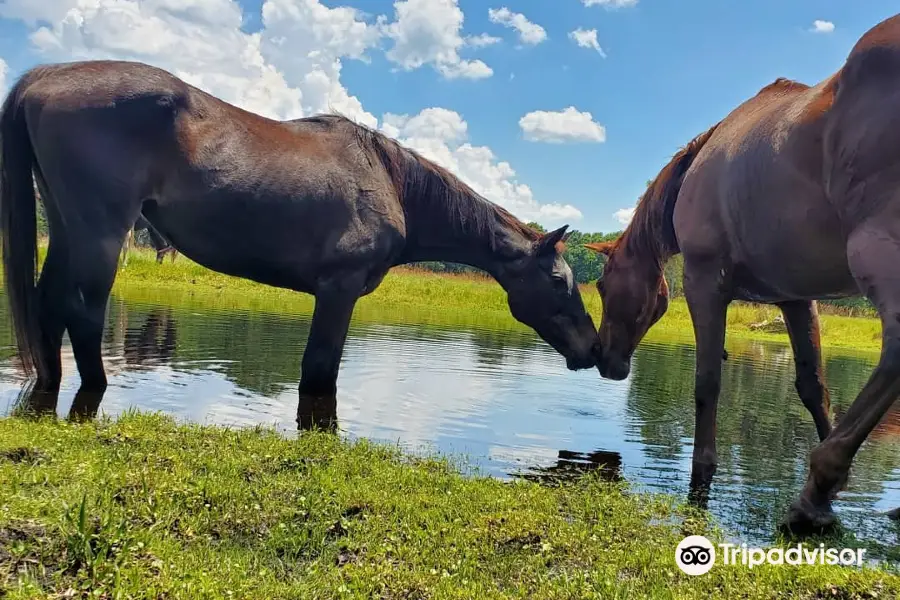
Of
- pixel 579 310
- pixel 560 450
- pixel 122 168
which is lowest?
pixel 560 450

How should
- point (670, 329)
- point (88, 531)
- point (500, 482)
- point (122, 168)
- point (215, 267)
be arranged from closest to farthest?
point (88, 531)
point (500, 482)
point (122, 168)
point (215, 267)
point (670, 329)

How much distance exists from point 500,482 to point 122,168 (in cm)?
354

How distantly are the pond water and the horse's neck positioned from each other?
1.55 meters

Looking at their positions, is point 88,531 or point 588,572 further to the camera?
Answer: point 588,572

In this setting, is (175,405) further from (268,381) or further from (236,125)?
(236,125)

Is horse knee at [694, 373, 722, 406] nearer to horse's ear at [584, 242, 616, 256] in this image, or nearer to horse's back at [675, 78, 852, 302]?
horse's back at [675, 78, 852, 302]

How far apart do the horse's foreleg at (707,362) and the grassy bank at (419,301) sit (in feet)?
44.9

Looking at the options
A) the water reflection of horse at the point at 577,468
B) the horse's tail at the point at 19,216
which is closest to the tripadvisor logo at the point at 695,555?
the water reflection of horse at the point at 577,468

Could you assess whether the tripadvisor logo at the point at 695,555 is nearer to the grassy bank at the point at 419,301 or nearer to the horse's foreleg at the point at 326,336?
the horse's foreleg at the point at 326,336

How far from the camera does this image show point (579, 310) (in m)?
7.08

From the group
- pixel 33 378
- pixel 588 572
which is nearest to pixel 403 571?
pixel 588 572

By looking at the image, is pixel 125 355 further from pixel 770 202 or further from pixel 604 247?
pixel 770 202

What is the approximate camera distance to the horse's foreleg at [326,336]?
5.70 metres

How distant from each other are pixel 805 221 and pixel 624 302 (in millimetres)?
2933
